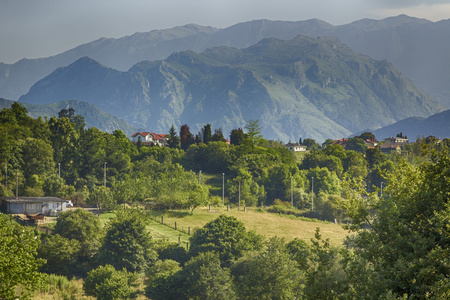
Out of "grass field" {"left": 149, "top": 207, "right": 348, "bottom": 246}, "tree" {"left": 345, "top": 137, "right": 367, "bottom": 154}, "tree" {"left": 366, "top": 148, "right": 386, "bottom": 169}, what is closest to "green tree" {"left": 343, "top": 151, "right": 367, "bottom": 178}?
"tree" {"left": 366, "top": 148, "right": 386, "bottom": 169}

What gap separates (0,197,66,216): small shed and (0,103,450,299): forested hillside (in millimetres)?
7414

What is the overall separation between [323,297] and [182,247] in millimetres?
36817

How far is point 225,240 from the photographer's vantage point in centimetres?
5212

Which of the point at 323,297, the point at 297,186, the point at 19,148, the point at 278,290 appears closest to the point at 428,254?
the point at 323,297

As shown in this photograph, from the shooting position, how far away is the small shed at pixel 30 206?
67.4 meters

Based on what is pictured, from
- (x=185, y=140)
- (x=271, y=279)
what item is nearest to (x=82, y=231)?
(x=271, y=279)

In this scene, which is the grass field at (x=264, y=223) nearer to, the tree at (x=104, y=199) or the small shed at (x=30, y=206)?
the tree at (x=104, y=199)

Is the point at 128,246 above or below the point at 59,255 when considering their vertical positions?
above

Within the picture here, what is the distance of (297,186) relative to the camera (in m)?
108

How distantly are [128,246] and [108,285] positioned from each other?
9.83 meters

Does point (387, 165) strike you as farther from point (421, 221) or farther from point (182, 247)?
point (421, 221)

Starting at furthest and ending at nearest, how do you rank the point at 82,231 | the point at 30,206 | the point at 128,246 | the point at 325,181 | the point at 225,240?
the point at 325,181 → the point at 30,206 → the point at 82,231 → the point at 225,240 → the point at 128,246

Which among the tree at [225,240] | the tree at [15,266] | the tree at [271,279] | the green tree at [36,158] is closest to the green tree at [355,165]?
the green tree at [36,158]

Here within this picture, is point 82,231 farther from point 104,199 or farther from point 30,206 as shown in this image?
point 104,199
